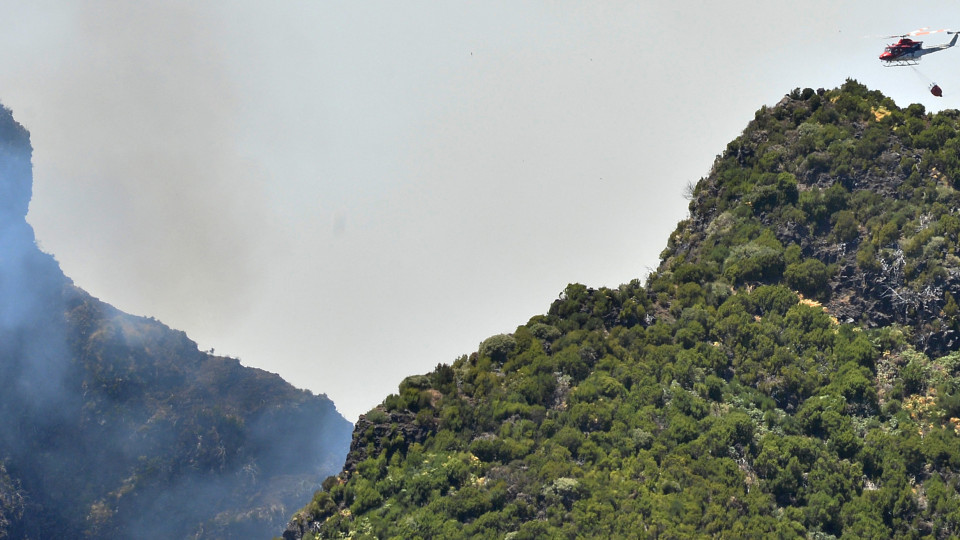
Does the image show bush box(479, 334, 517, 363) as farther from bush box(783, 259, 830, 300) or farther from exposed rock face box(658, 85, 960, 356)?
bush box(783, 259, 830, 300)

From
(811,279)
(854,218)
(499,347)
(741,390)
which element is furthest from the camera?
(499,347)

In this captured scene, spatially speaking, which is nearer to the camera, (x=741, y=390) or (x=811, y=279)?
(x=741, y=390)

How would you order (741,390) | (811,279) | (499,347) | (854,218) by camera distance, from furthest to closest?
(499,347) < (854,218) < (811,279) < (741,390)

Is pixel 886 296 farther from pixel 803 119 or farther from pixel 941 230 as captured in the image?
pixel 803 119

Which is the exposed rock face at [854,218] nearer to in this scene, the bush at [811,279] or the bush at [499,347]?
the bush at [811,279]

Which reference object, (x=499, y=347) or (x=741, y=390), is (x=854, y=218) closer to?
(x=741, y=390)

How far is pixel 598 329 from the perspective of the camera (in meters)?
105

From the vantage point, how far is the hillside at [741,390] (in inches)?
3216

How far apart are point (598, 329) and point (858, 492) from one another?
3008 centimetres

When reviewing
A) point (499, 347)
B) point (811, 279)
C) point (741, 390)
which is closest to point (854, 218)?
point (811, 279)

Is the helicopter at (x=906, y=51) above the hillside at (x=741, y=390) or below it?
above

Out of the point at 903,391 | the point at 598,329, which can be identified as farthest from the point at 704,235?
the point at 903,391

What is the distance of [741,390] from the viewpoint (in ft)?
301

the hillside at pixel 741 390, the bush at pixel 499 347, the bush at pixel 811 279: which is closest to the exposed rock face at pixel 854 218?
the hillside at pixel 741 390
